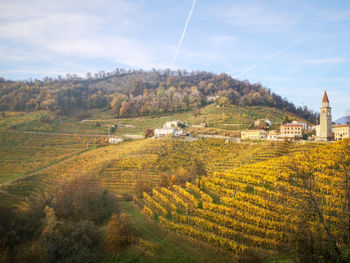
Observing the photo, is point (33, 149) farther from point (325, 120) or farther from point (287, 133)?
point (325, 120)

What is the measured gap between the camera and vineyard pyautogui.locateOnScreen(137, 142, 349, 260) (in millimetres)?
14055

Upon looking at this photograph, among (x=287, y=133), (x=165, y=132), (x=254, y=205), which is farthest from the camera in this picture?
(x=165, y=132)

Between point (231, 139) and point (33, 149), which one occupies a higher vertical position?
point (231, 139)

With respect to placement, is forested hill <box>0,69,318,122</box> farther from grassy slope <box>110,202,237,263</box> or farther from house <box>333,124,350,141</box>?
grassy slope <box>110,202,237,263</box>

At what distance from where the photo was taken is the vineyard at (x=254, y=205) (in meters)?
14.1

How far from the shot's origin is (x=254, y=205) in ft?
58.4

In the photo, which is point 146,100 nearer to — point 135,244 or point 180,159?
point 180,159

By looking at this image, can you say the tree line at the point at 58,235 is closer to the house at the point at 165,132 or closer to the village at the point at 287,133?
the village at the point at 287,133

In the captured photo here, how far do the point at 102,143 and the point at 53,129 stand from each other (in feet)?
62.8

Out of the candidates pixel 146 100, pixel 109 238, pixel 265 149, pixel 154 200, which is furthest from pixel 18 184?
pixel 146 100

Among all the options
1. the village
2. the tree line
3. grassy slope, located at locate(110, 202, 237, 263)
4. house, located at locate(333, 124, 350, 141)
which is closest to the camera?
grassy slope, located at locate(110, 202, 237, 263)

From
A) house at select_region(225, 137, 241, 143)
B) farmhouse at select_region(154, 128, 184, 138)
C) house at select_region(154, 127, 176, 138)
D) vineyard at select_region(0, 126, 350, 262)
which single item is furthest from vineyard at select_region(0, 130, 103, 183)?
house at select_region(225, 137, 241, 143)

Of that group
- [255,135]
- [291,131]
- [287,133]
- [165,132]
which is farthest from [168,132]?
[291,131]

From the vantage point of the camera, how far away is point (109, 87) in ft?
472
